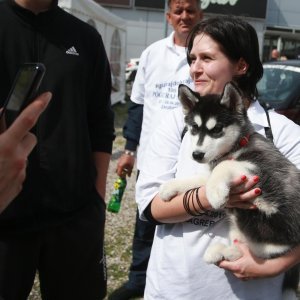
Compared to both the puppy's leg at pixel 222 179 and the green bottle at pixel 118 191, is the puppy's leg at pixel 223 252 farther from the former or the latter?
the green bottle at pixel 118 191

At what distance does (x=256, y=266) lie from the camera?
185 cm

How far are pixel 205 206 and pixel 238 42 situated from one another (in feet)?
3.02

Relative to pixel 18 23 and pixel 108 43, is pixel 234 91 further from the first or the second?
pixel 108 43

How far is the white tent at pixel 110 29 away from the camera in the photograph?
10375 millimetres

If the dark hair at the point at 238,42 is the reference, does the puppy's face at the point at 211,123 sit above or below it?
below

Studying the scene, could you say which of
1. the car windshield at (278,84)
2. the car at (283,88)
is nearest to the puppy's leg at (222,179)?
the car at (283,88)

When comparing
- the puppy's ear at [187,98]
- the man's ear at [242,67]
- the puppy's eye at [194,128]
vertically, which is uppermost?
the man's ear at [242,67]

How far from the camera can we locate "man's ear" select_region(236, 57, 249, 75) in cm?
230

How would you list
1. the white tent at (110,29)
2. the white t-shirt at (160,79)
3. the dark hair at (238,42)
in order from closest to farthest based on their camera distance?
the dark hair at (238,42) < the white t-shirt at (160,79) < the white tent at (110,29)

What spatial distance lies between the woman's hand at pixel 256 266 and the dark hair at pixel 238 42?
2.75ft

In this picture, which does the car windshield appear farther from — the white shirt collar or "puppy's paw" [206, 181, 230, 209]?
"puppy's paw" [206, 181, 230, 209]

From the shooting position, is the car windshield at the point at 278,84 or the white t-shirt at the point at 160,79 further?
the car windshield at the point at 278,84

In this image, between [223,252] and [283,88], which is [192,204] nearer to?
[223,252]

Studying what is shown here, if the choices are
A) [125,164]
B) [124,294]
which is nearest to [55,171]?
[125,164]
